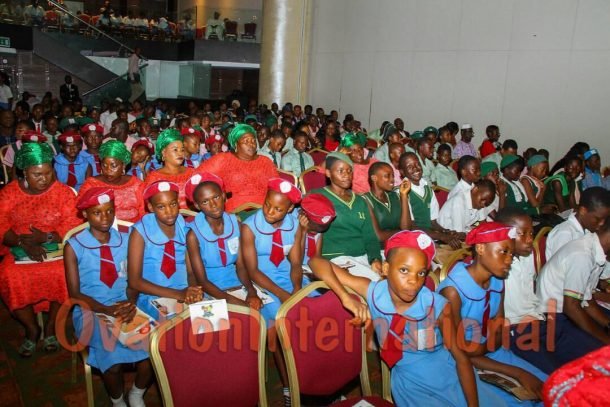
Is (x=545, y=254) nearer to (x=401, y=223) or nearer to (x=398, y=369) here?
(x=401, y=223)

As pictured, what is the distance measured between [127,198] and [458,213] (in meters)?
2.88

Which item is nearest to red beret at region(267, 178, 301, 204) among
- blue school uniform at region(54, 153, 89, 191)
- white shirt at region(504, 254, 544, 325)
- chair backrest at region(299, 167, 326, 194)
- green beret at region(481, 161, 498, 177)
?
white shirt at region(504, 254, 544, 325)

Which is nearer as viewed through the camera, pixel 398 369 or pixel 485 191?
pixel 398 369

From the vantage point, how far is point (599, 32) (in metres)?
7.51

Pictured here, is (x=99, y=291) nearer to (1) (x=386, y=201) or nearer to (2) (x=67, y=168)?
(1) (x=386, y=201)

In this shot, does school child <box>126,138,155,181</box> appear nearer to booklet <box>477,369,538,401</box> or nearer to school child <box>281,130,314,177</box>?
school child <box>281,130,314,177</box>

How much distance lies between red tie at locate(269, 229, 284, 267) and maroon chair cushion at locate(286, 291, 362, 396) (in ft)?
2.68

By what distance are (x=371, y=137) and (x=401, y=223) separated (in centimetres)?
584

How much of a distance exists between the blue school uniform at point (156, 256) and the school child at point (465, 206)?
2.37 m

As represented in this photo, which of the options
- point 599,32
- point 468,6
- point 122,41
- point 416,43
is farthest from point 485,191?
point 122,41

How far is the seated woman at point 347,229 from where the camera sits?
3488 millimetres

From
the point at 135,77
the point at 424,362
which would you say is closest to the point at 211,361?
the point at 424,362

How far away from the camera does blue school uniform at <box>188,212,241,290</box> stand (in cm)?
300

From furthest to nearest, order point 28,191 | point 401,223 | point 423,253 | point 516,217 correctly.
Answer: point 401,223 < point 28,191 < point 516,217 < point 423,253
